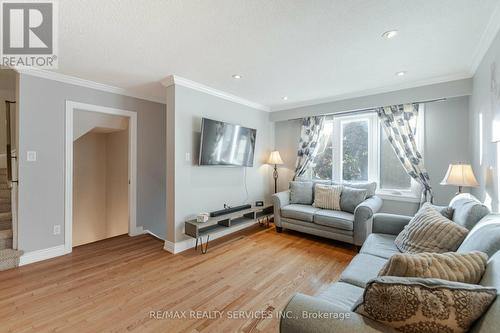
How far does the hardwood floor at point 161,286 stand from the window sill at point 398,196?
3.95ft

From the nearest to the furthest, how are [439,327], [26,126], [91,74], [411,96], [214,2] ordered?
[439,327] < [214,2] < [26,126] < [91,74] < [411,96]

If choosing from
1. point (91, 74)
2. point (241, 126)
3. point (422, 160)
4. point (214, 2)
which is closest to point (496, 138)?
point (422, 160)

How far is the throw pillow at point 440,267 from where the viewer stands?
0.92 metres

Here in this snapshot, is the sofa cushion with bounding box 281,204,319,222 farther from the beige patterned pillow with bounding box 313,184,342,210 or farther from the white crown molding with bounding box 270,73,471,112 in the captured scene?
the white crown molding with bounding box 270,73,471,112

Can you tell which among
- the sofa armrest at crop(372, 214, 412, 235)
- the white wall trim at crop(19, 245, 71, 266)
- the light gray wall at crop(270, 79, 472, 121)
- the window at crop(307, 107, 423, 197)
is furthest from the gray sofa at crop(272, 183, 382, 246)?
the white wall trim at crop(19, 245, 71, 266)

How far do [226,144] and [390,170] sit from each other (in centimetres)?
274

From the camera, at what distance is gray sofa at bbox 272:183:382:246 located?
9.70 feet

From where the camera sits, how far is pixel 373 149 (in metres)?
3.76

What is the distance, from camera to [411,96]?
3160 millimetres

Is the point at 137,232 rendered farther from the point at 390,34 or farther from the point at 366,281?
the point at 390,34

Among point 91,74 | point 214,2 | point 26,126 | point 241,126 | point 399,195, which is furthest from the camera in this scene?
point 241,126

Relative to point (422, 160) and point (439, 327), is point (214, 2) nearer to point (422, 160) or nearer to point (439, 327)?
point (439, 327)

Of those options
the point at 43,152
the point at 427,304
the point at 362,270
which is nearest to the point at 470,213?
the point at 362,270

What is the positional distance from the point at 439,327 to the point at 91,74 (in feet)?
12.5
